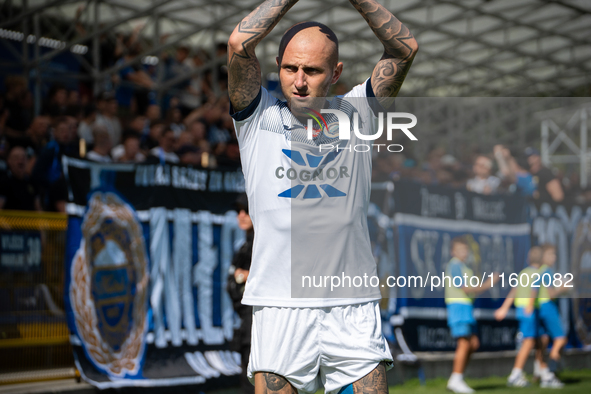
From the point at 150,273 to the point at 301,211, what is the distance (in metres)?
3.98

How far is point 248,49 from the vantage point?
7.75ft

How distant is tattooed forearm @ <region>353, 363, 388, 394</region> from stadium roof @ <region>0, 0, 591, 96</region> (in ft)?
37.2

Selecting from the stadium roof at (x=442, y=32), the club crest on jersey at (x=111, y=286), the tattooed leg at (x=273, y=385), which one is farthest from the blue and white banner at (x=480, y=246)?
the stadium roof at (x=442, y=32)

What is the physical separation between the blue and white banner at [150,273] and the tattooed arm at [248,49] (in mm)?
3747

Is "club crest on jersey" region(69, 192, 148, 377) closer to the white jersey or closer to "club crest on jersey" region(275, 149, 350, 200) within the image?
the white jersey

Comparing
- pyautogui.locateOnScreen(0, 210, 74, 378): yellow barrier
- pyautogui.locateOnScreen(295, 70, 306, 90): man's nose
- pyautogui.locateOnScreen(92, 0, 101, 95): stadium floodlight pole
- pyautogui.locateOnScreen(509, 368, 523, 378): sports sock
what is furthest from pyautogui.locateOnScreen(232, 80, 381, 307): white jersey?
pyautogui.locateOnScreen(92, 0, 101, 95): stadium floodlight pole

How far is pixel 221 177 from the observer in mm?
6824

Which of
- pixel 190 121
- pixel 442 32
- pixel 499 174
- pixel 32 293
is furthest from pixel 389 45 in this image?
pixel 442 32

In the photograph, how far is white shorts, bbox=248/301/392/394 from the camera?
227cm

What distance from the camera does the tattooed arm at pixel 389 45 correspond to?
2387mm

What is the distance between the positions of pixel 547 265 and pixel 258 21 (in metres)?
6.24

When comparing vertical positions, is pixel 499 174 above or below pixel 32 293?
above

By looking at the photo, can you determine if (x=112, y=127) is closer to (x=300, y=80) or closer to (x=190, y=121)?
(x=190, y=121)

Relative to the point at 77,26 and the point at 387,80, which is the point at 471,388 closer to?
the point at 387,80
